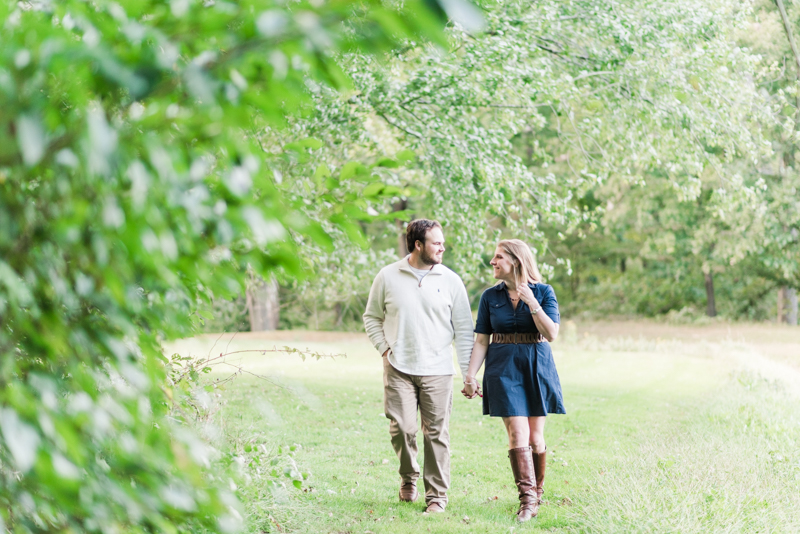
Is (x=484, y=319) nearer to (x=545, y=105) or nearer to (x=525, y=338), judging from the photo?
(x=525, y=338)

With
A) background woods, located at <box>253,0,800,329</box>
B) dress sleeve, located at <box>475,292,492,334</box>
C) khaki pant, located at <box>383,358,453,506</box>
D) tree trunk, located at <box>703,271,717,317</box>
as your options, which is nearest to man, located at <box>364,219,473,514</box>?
khaki pant, located at <box>383,358,453,506</box>

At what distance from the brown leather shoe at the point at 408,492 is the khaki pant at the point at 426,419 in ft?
0.66

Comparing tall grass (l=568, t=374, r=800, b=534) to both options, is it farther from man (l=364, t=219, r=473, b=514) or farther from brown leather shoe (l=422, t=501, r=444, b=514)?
man (l=364, t=219, r=473, b=514)

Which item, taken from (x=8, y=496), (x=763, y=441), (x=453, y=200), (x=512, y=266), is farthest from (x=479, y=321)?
(x=8, y=496)

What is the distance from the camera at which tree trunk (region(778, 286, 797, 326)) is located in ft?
91.2

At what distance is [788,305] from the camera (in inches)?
1134

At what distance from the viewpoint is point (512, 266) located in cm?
527

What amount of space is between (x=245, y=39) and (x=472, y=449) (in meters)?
7.29

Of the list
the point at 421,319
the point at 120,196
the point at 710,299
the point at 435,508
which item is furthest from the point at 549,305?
the point at 710,299

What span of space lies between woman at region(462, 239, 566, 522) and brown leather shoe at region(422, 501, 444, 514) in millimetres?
574

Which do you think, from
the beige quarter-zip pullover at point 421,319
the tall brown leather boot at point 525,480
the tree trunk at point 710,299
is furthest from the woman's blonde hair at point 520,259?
the tree trunk at point 710,299

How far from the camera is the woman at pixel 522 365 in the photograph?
203 inches

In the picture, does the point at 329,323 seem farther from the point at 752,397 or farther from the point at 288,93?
the point at 288,93

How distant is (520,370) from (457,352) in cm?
50
